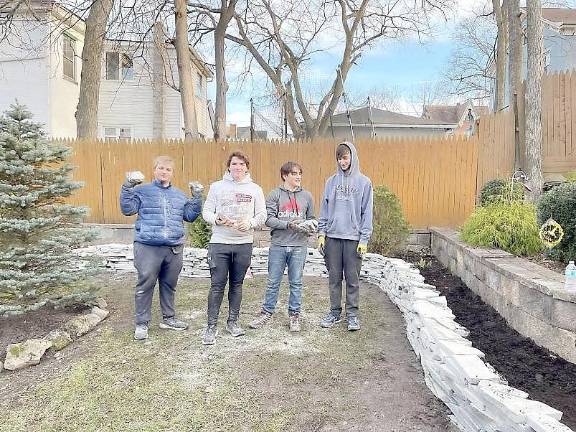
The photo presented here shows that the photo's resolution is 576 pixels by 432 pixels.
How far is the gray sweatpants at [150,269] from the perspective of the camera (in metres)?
4.56

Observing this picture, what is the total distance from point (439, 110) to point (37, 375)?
46.1 metres

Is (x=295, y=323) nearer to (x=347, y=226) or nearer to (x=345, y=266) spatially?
(x=345, y=266)

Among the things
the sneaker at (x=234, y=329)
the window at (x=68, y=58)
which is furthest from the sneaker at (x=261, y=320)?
the window at (x=68, y=58)

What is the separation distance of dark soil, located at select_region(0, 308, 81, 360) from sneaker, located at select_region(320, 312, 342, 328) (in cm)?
243

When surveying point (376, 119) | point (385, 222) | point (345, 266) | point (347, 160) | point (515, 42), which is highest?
point (515, 42)

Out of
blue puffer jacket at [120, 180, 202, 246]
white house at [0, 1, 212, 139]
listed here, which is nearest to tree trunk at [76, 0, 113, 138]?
white house at [0, 1, 212, 139]

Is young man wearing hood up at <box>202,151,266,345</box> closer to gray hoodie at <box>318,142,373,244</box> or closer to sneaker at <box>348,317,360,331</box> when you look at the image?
gray hoodie at <box>318,142,373,244</box>

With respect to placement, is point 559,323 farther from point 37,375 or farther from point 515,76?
point 515,76

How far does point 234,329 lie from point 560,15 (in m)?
24.3

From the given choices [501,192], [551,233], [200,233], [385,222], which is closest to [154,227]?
[200,233]

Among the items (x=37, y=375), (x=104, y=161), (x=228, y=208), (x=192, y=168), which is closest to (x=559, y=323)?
(x=228, y=208)

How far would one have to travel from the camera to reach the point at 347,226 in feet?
15.6

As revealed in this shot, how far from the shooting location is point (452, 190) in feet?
30.2

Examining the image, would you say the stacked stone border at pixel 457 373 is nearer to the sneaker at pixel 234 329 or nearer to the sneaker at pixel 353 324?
the sneaker at pixel 353 324
